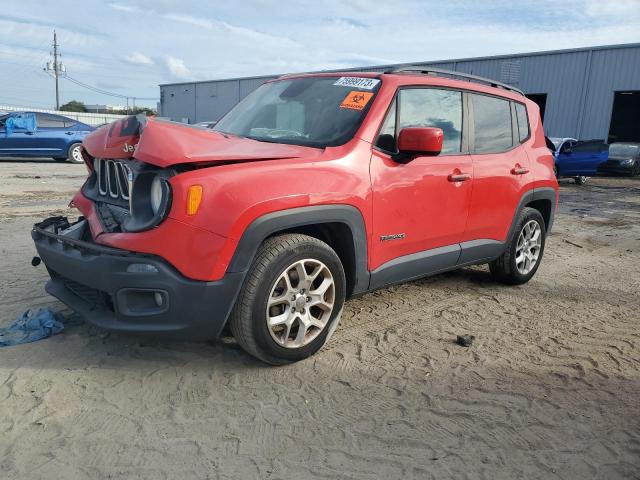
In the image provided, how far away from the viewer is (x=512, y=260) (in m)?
4.91

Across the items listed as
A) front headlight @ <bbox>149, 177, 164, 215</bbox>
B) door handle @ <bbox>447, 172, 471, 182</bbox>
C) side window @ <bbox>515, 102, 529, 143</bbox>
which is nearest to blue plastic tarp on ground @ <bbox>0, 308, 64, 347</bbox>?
front headlight @ <bbox>149, 177, 164, 215</bbox>

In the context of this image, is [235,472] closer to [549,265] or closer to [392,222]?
[392,222]

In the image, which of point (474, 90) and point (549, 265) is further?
point (549, 265)

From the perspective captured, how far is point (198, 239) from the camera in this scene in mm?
2730

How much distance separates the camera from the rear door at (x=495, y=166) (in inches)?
169

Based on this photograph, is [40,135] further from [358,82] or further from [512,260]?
[512,260]

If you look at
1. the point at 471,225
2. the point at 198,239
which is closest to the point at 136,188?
the point at 198,239

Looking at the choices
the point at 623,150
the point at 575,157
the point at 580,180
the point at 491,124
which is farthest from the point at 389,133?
the point at 623,150

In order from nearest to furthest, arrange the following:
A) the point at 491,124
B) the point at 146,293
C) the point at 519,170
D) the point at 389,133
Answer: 1. the point at 146,293
2. the point at 389,133
3. the point at 491,124
4. the point at 519,170

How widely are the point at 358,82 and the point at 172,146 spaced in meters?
1.56

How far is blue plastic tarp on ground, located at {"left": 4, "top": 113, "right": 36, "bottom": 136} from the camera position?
1469 centimetres

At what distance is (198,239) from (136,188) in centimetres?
49

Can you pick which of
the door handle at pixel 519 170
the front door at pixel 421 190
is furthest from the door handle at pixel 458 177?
the door handle at pixel 519 170

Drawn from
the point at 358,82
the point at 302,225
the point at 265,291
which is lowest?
the point at 265,291
